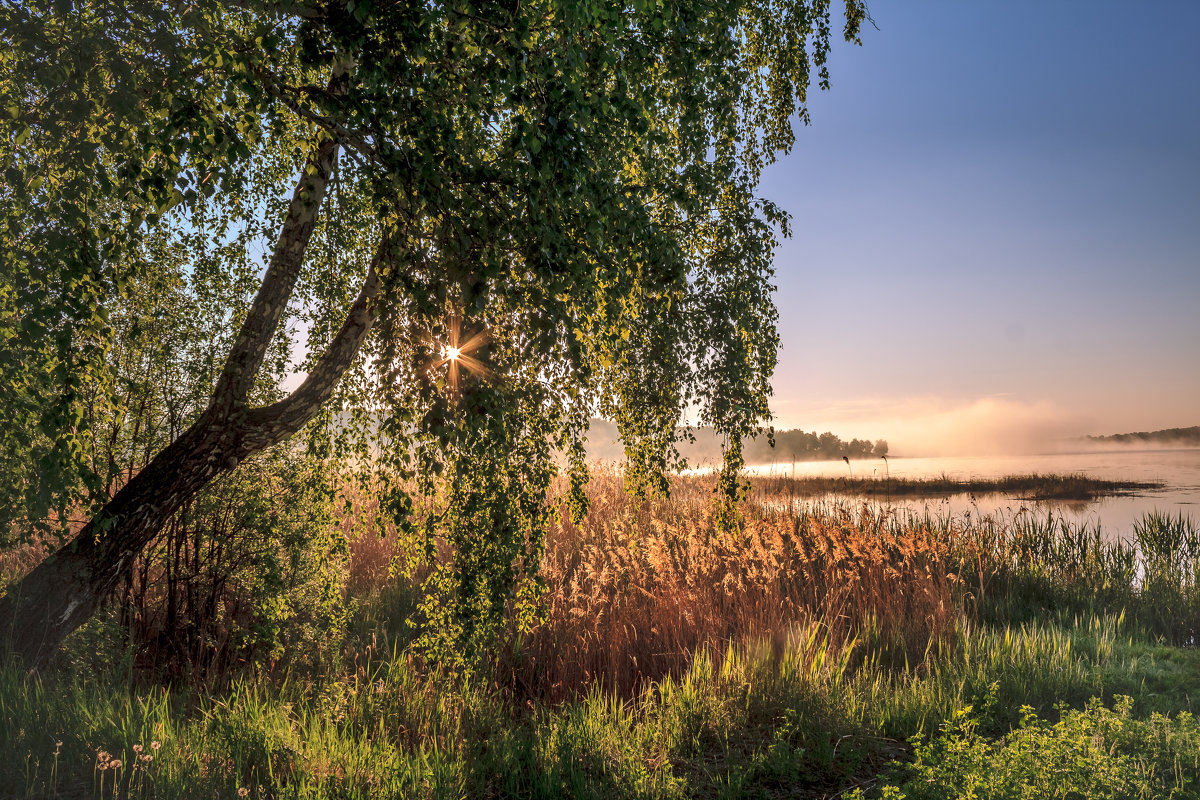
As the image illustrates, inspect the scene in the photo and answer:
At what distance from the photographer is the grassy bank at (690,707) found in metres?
4.04

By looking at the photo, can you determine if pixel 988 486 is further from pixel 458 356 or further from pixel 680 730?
pixel 458 356

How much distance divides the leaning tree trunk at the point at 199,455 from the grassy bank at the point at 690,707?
1.67 ft

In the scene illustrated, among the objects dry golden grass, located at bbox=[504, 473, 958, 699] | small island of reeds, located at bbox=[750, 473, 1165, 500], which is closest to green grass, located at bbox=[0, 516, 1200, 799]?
dry golden grass, located at bbox=[504, 473, 958, 699]

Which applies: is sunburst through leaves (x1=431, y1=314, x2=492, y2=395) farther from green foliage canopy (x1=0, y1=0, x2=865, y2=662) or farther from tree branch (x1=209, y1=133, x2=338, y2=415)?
tree branch (x1=209, y1=133, x2=338, y2=415)

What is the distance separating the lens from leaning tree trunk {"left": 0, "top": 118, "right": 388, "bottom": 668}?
5.45 metres

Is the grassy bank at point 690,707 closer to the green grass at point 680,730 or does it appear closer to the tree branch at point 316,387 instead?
the green grass at point 680,730

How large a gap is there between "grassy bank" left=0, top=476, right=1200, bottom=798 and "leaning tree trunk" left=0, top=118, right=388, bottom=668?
1.67 feet

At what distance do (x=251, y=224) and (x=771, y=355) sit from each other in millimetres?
5039

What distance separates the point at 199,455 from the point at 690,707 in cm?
429

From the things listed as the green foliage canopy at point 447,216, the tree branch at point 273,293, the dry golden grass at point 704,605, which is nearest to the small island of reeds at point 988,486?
the dry golden grass at point 704,605

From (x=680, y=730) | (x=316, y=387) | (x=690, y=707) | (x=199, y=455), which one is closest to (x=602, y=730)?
(x=680, y=730)

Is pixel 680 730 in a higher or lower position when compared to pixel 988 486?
lower

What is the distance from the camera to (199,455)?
5691mm

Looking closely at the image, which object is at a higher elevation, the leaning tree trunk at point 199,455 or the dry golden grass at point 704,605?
the leaning tree trunk at point 199,455
